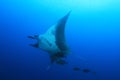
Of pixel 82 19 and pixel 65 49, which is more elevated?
pixel 82 19

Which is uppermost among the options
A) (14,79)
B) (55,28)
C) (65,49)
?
(14,79)

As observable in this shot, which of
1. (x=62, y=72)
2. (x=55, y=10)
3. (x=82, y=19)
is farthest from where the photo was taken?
(x=62, y=72)

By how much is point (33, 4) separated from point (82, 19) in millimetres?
3038

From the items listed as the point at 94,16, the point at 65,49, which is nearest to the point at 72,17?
the point at 94,16

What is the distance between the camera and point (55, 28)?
10.4ft

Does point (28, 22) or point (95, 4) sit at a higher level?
point (28, 22)

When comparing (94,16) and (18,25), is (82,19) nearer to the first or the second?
(94,16)

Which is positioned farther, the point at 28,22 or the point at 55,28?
the point at 28,22

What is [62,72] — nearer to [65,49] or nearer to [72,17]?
[72,17]

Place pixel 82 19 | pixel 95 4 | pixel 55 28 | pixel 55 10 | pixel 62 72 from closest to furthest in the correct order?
pixel 55 28 < pixel 95 4 < pixel 55 10 < pixel 82 19 < pixel 62 72

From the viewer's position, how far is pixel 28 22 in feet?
41.3

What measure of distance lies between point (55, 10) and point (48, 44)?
7.22m

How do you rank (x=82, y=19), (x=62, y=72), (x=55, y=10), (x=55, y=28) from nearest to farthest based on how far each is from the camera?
(x=55, y=28) → (x=55, y=10) → (x=82, y=19) → (x=62, y=72)

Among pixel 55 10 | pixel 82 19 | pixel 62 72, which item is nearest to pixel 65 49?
pixel 55 10
